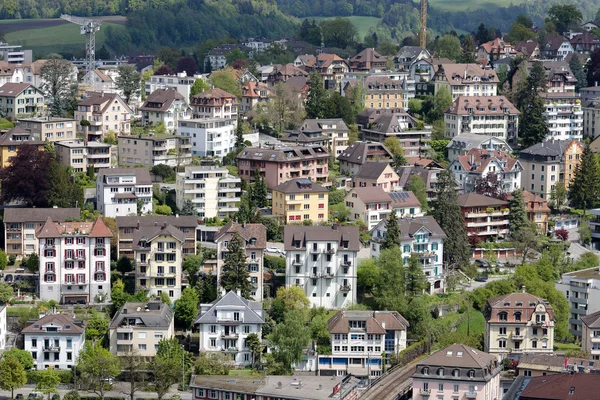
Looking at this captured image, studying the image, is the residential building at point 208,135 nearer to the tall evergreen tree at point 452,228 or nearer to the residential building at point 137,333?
the tall evergreen tree at point 452,228

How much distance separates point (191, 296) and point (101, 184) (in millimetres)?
9807

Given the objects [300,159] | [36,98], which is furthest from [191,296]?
Result: [36,98]

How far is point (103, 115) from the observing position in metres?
78.4

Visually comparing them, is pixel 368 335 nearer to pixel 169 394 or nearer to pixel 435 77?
pixel 169 394

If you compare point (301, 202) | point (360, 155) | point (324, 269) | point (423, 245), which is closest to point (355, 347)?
point (324, 269)

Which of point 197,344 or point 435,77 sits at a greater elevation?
point 435,77

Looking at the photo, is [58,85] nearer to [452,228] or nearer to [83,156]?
[83,156]

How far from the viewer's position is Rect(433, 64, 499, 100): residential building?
9212cm

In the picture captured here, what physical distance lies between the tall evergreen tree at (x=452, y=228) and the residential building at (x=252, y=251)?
30.9 feet

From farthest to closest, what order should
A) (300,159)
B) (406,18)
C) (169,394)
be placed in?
1. (406,18)
2. (300,159)
3. (169,394)

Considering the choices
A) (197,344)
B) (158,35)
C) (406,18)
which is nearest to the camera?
(197,344)

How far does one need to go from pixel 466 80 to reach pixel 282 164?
2154cm

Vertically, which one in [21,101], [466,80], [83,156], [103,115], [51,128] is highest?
[466,80]

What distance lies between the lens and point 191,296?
6097cm
